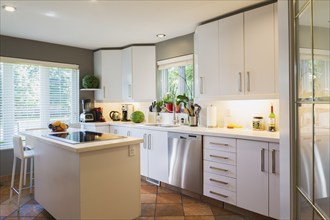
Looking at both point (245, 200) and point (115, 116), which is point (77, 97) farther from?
point (245, 200)

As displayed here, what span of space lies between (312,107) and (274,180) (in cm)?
150

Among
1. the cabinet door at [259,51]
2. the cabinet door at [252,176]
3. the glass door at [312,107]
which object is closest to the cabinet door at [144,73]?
the cabinet door at [259,51]

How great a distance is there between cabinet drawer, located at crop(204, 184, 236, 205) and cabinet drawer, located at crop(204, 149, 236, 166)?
0.34 m

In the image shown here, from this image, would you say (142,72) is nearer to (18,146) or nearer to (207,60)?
(207,60)

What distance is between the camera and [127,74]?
4.42m

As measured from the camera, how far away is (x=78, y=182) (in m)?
1.95

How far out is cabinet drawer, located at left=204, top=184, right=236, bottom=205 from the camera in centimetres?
261

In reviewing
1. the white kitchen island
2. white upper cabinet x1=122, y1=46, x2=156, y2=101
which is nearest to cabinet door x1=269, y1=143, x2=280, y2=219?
the white kitchen island

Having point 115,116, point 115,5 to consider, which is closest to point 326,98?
point 115,5

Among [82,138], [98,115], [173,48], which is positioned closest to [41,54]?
[98,115]

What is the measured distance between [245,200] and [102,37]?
329 centimetres

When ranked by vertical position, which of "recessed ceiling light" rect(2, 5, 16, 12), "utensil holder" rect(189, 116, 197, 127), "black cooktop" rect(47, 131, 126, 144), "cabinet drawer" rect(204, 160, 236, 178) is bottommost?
"cabinet drawer" rect(204, 160, 236, 178)

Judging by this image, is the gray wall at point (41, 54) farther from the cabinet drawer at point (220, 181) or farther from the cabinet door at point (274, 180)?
the cabinet door at point (274, 180)

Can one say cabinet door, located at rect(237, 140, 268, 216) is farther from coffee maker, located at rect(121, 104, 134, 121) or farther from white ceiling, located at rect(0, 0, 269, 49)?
coffee maker, located at rect(121, 104, 134, 121)
